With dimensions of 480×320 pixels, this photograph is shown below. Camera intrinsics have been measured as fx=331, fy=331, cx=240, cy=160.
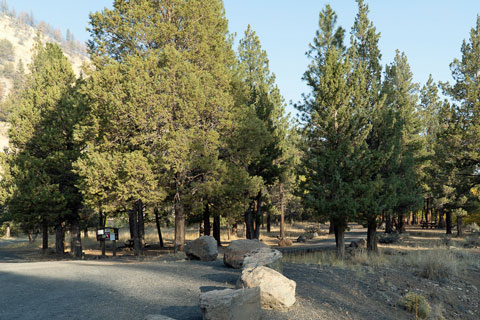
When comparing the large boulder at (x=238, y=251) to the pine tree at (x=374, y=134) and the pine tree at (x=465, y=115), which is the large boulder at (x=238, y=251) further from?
the pine tree at (x=465, y=115)

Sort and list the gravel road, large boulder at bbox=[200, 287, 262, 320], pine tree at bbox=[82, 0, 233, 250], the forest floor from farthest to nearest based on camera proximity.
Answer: pine tree at bbox=[82, 0, 233, 250] < the forest floor < the gravel road < large boulder at bbox=[200, 287, 262, 320]

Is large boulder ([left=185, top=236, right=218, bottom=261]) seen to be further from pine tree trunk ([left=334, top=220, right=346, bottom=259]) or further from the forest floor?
pine tree trunk ([left=334, top=220, right=346, bottom=259])

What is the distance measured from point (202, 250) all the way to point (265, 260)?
4.96 m

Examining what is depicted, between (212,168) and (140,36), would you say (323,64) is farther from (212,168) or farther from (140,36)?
(140,36)

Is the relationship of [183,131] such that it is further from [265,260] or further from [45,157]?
[45,157]

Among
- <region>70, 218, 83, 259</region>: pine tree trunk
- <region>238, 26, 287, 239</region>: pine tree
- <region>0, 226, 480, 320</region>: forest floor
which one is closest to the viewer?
<region>0, 226, 480, 320</region>: forest floor

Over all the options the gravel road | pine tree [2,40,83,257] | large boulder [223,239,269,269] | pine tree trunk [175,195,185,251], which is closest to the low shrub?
large boulder [223,239,269,269]

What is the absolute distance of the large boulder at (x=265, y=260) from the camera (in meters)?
8.48

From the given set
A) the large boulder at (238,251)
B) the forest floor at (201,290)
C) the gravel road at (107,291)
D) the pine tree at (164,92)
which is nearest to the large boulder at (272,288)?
the forest floor at (201,290)

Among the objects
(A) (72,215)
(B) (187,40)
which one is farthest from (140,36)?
(A) (72,215)

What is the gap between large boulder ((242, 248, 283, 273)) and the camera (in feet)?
27.8

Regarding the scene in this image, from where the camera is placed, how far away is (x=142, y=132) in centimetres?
1614

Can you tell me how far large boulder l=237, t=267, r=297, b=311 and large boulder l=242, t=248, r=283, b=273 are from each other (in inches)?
51.8

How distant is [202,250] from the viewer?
13.1m
